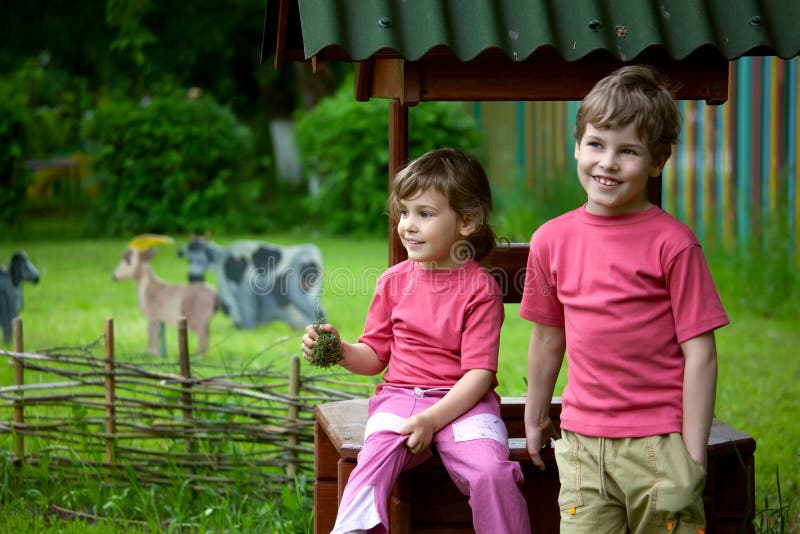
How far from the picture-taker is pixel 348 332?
27.3ft

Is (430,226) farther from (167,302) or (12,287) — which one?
(167,302)

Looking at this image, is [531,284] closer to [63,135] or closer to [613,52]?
[613,52]

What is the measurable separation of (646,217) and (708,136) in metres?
8.39

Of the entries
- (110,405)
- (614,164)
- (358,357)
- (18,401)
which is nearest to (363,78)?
(358,357)

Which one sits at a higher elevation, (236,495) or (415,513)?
(415,513)

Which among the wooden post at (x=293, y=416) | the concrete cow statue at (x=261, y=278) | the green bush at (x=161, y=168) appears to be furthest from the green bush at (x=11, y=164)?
the wooden post at (x=293, y=416)

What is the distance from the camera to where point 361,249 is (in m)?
12.8

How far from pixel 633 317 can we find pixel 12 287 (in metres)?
5.31

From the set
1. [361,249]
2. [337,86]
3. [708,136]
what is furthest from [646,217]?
[337,86]

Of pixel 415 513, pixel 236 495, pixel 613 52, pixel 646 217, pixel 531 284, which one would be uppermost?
pixel 613 52

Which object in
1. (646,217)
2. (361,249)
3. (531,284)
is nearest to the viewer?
(646,217)

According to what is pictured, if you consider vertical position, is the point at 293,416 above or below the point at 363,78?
→ below

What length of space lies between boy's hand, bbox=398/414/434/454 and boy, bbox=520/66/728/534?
0.40 m

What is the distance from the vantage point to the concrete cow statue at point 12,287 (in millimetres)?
6922
